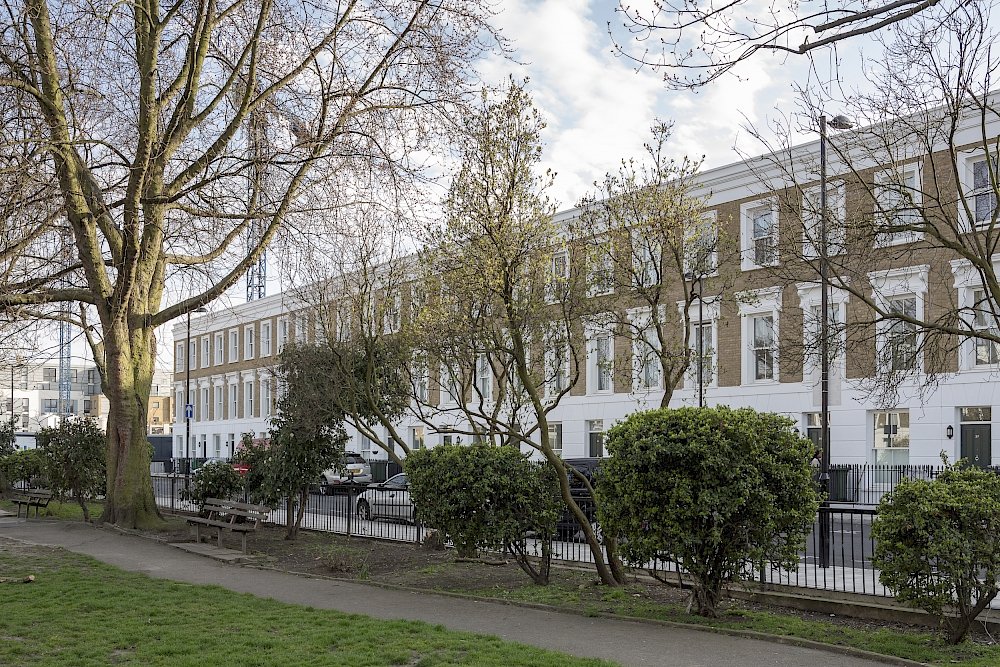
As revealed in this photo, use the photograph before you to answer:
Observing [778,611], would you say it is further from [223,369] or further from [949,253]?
[223,369]

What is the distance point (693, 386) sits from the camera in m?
35.4

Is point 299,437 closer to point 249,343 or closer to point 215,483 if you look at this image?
point 215,483

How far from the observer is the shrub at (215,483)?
65.6ft

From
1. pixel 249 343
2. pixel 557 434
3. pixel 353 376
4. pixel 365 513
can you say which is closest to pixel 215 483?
pixel 365 513

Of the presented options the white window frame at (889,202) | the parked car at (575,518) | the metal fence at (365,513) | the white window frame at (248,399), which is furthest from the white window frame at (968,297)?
the white window frame at (248,399)

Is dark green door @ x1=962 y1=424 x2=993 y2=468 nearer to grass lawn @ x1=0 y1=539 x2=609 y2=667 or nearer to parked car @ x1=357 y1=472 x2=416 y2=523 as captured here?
parked car @ x1=357 y1=472 x2=416 y2=523

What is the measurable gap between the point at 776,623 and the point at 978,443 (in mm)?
21860

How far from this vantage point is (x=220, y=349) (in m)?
70.4

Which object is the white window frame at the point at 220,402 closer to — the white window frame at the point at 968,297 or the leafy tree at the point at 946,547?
the white window frame at the point at 968,297

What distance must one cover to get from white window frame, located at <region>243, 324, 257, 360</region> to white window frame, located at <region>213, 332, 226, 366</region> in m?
3.72

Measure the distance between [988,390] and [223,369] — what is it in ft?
173

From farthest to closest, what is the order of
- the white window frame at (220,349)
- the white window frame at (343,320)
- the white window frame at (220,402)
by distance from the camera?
the white window frame at (220,402) → the white window frame at (220,349) → the white window frame at (343,320)

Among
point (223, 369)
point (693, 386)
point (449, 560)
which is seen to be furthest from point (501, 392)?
point (223, 369)

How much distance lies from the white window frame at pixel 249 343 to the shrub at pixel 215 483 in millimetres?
44481
